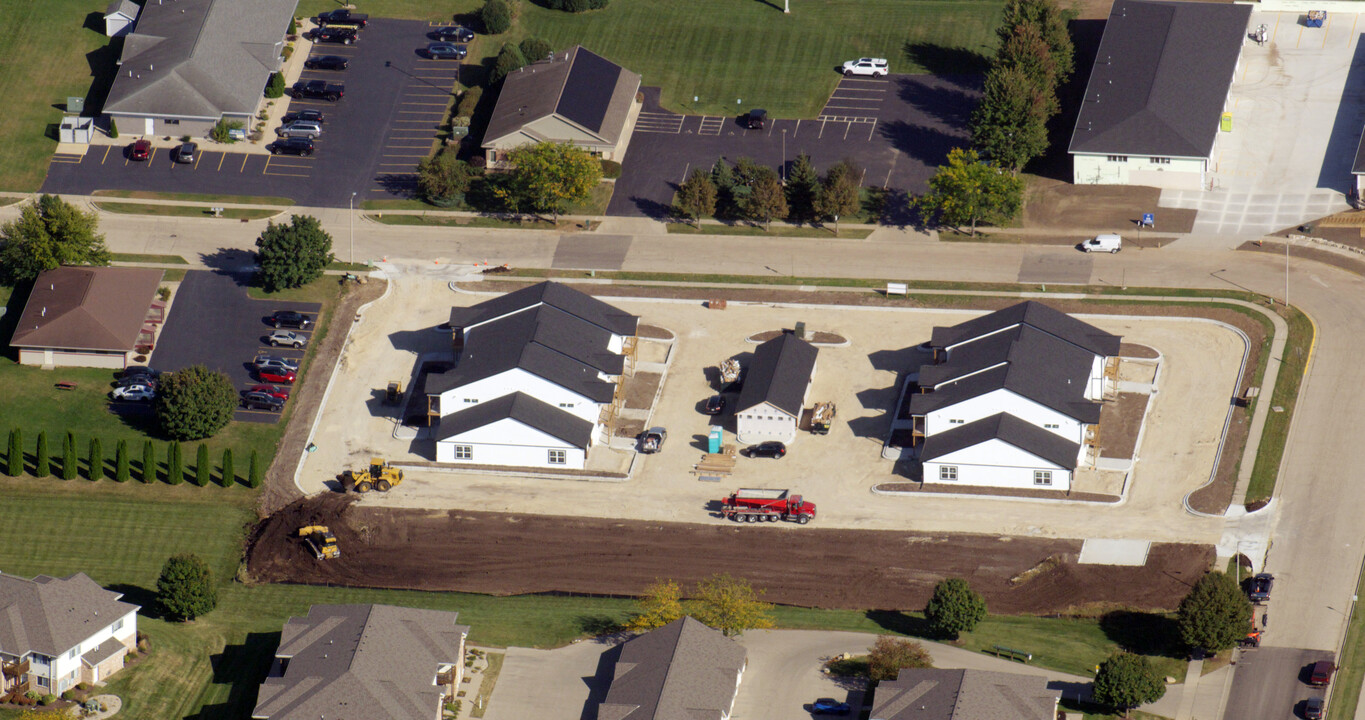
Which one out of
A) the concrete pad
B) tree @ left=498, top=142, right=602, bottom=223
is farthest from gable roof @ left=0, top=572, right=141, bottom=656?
the concrete pad

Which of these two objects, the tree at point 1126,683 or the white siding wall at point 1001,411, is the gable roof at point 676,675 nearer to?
the tree at point 1126,683

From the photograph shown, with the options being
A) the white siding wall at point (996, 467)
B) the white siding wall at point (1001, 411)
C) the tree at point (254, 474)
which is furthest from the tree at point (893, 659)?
the tree at point (254, 474)

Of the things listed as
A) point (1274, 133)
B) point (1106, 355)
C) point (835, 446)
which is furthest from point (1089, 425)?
point (1274, 133)

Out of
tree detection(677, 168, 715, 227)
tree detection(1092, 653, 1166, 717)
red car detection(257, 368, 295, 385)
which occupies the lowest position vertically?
red car detection(257, 368, 295, 385)

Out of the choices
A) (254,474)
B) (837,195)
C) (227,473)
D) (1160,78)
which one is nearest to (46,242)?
(227,473)

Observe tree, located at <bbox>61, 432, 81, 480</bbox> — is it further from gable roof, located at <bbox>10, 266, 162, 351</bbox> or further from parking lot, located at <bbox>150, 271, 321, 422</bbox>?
parking lot, located at <bbox>150, 271, 321, 422</bbox>
